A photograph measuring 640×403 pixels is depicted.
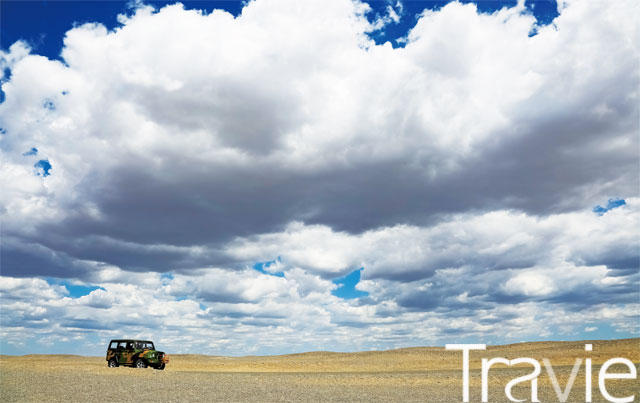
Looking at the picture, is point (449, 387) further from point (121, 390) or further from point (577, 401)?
point (121, 390)

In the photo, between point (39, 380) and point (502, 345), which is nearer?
point (39, 380)

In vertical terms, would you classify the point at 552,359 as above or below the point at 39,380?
above

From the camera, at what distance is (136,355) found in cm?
4919

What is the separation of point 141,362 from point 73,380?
12.2 metres

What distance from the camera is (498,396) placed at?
30047 millimetres

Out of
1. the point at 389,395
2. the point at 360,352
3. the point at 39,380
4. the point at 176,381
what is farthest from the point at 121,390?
the point at 360,352

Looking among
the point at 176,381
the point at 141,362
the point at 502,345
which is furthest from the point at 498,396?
the point at 502,345

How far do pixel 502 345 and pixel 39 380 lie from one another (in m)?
102

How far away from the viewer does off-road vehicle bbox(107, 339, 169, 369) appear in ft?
161

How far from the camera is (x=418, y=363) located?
73.5 metres

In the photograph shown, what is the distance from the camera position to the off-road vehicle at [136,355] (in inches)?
1933

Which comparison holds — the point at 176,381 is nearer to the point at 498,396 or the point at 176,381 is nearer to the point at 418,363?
the point at 498,396

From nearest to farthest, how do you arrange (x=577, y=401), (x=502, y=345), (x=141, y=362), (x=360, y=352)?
1. (x=577, y=401)
2. (x=141, y=362)
3. (x=360, y=352)
4. (x=502, y=345)

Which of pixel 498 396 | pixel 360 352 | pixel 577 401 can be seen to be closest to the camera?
pixel 577 401
